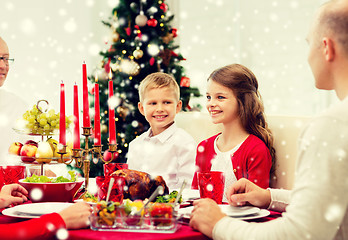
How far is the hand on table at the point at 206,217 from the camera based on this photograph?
129cm

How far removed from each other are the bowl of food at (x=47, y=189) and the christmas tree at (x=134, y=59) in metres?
2.39

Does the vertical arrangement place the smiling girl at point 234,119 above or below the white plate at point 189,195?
above

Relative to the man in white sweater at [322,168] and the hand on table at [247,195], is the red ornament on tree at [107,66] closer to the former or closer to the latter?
the hand on table at [247,195]

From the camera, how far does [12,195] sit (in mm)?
1680

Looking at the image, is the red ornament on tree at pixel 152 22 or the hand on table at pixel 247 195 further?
the red ornament on tree at pixel 152 22

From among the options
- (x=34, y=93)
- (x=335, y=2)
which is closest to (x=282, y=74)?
(x=34, y=93)

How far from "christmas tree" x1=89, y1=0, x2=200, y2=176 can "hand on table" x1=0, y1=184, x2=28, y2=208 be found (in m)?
2.42

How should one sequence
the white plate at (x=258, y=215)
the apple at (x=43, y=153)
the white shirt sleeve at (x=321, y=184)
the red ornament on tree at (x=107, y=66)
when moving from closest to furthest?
the white shirt sleeve at (x=321, y=184), the white plate at (x=258, y=215), the apple at (x=43, y=153), the red ornament on tree at (x=107, y=66)

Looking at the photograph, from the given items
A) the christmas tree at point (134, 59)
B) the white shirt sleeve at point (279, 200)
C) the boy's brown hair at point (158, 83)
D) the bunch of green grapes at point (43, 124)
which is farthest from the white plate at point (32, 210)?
the christmas tree at point (134, 59)

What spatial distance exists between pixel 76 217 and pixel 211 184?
0.52 metres

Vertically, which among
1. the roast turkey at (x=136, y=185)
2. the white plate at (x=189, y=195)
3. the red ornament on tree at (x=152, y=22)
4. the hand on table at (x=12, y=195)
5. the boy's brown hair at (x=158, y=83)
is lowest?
the white plate at (x=189, y=195)

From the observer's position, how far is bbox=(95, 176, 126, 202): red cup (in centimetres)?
148

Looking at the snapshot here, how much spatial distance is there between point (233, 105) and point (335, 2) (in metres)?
1.33

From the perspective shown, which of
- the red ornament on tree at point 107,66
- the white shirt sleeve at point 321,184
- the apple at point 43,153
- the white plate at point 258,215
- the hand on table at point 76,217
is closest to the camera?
the white shirt sleeve at point 321,184
